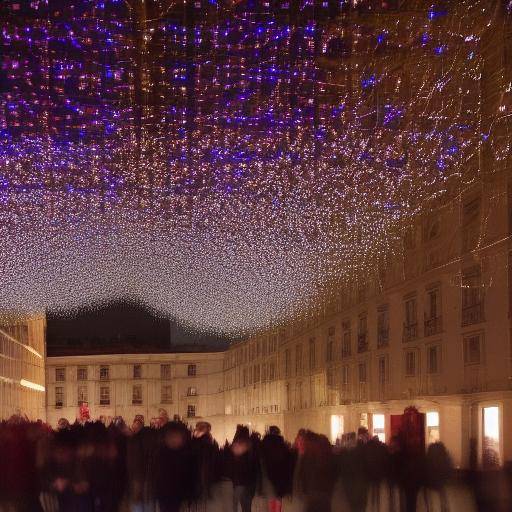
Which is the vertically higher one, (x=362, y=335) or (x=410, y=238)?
(x=410, y=238)

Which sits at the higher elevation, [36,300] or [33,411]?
[36,300]

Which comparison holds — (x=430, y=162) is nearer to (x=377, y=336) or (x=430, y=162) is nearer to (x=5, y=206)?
(x=5, y=206)

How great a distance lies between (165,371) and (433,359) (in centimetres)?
4103

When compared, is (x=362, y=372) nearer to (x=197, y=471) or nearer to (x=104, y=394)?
(x=197, y=471)

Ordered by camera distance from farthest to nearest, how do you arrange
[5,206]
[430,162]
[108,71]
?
[5,206] → [430,162] → [108,71]

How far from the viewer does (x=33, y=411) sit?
→ 175ft

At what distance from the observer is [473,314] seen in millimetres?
12930

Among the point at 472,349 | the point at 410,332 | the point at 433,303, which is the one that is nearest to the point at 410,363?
the point at 410,332

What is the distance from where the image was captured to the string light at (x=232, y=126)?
5.62 m

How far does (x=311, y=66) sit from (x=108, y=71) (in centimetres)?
144

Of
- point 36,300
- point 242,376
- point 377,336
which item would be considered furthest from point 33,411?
point 377,336

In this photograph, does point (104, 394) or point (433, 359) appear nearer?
point (433, 359)

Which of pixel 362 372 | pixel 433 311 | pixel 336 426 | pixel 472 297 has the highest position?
pixel 472 297

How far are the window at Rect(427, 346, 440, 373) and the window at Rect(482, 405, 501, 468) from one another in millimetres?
1986
